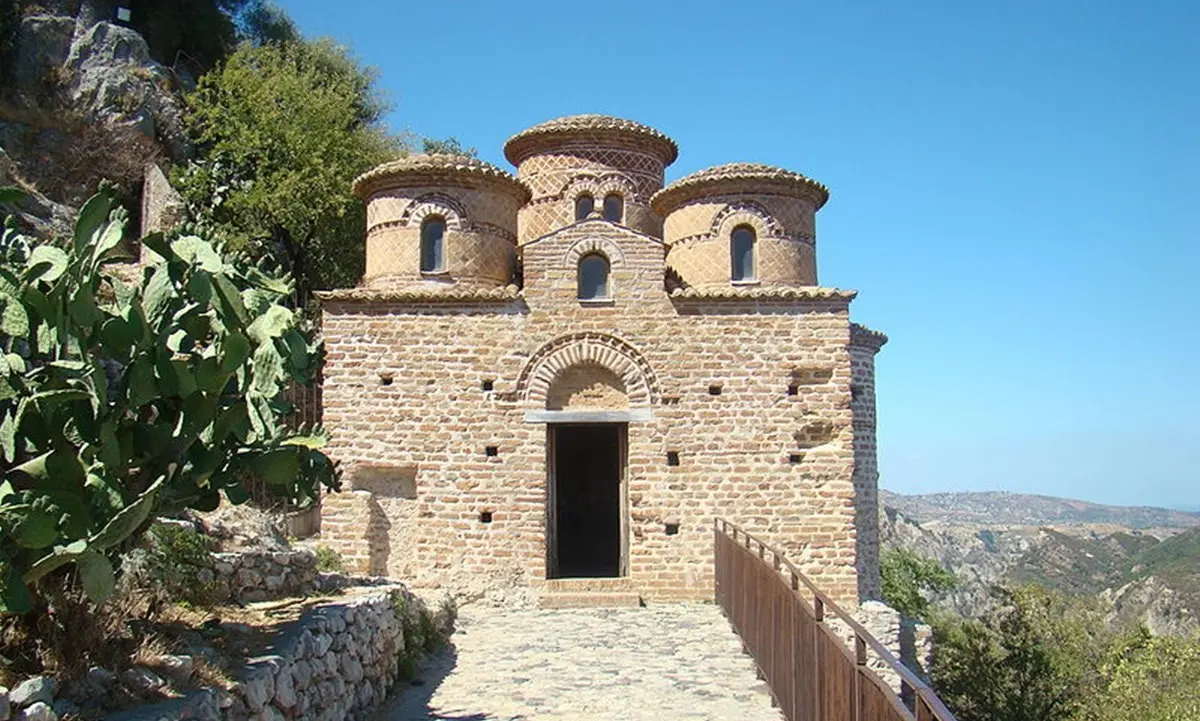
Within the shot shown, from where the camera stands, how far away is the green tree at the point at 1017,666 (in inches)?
963

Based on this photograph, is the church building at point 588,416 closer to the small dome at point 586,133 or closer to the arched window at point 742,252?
the arched window at point 742,252

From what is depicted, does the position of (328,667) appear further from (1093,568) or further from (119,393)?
(1093,568)

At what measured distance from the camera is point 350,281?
84.9 feet

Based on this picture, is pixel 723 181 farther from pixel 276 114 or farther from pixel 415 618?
pixel 276 114

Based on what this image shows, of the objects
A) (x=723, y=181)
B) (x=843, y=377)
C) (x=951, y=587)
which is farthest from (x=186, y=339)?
(x=951, y=587)

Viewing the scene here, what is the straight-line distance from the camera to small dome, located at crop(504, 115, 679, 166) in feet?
62.0

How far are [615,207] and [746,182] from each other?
3566 mm

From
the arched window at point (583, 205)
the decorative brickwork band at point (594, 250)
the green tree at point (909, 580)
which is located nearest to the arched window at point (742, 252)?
the decorative brickwork band at point (594, 250)

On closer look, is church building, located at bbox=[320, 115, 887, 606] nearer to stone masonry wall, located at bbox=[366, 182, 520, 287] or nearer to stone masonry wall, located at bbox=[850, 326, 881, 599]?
stone masonry wall, located at bbox=[366, 182, 520, 287]

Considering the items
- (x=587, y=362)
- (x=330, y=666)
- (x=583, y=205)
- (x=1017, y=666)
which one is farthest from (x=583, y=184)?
(x=1017, y=666)

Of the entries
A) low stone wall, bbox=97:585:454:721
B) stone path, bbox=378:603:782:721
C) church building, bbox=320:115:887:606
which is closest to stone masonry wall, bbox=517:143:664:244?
church building, bbox=320:115:887:606

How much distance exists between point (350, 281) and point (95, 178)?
22.0ft

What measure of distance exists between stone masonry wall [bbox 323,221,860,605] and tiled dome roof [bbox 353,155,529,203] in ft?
7.20

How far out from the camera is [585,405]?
1452 centimetres
